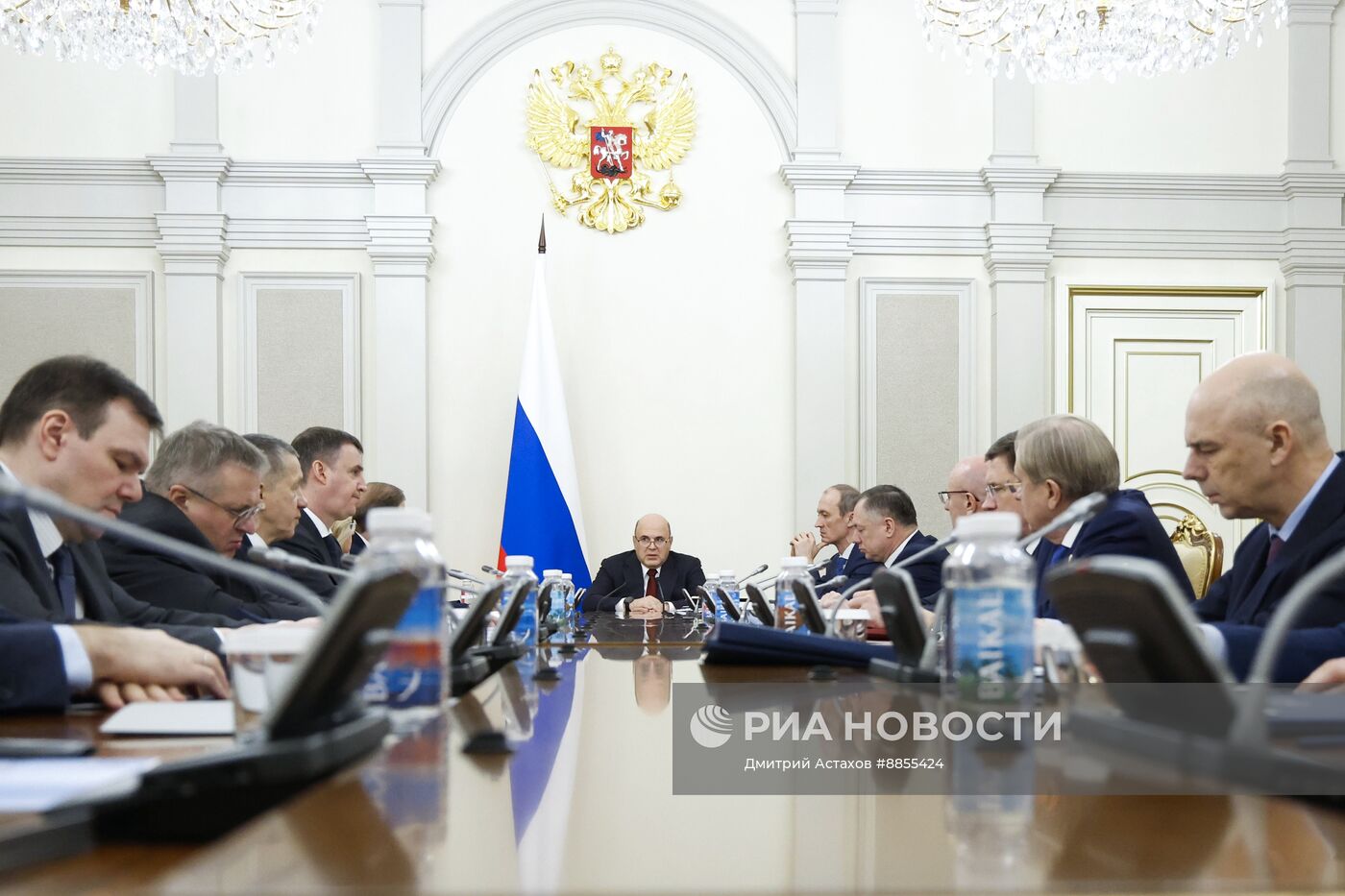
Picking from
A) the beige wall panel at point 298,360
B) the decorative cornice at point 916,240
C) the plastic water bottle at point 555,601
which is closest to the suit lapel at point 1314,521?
the plastic water bottle at point 555,601

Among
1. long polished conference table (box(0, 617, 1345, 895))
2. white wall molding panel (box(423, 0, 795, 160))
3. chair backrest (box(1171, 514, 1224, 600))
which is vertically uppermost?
white wall molding panel (box(423, 0, 795, 160))

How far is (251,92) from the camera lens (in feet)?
23.5

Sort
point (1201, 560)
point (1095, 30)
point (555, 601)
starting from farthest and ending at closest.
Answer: point (1095, 30) < point (1201, 560) < point (555, 601)

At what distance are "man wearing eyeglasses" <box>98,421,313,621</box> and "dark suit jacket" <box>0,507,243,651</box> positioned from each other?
2.13ft

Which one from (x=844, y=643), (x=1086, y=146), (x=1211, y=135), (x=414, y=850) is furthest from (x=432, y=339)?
(x=414, y=850)

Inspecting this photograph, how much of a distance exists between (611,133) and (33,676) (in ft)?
19.5

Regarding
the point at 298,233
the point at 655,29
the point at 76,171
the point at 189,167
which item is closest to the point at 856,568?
the point at 655,29

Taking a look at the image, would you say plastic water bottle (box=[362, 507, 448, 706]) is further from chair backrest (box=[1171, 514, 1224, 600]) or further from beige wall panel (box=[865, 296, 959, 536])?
beige wall panel (box=[865, 296, 959, 536])

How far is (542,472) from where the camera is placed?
6.89 metres

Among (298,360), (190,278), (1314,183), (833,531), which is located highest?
(1314,183)

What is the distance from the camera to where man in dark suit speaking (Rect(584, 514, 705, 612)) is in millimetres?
6801

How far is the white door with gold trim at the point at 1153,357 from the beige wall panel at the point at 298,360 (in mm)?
4175

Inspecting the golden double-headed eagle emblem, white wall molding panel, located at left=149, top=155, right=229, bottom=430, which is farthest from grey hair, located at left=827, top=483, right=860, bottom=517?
white wall molding panel, located at left=149, top=155, right=229, bottom=430

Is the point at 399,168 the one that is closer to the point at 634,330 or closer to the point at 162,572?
the point at 634,330
